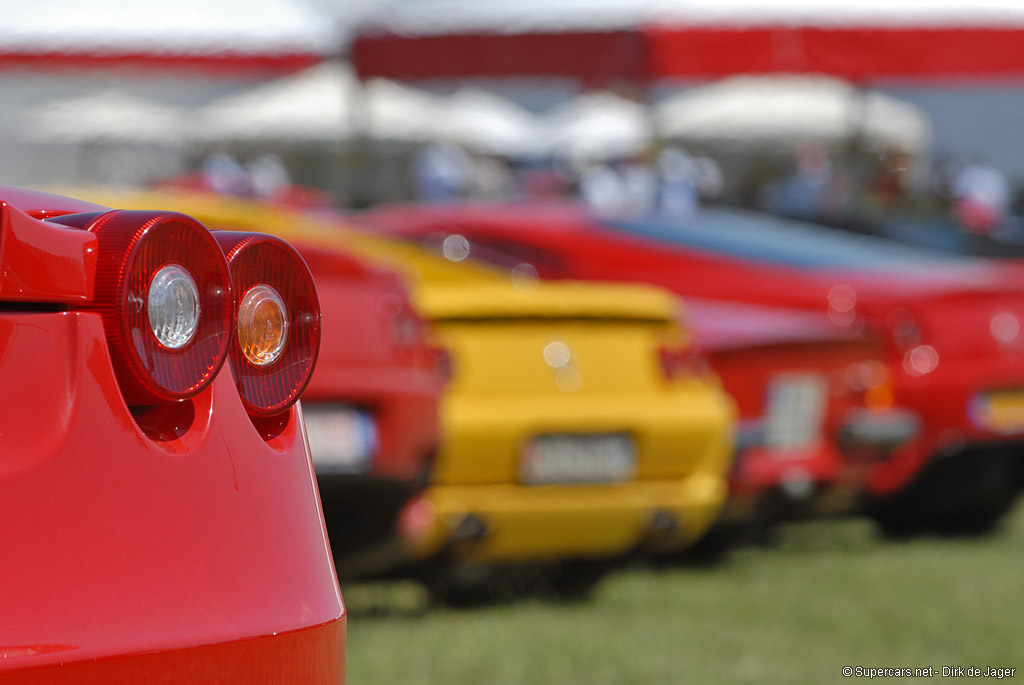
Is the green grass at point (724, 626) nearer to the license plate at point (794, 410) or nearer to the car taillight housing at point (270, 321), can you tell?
the license plate at point (794, 410)

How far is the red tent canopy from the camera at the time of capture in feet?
45.2

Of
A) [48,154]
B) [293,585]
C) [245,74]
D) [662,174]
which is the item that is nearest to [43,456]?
[293,585]

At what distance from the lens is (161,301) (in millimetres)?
1645

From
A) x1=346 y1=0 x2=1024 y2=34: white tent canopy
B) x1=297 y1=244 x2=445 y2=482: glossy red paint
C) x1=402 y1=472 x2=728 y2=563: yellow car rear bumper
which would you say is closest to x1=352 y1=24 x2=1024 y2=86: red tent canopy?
x1=346 y1=0 x2=1024 y2=34: white tent canopy

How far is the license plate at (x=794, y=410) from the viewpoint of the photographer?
20.4 ft

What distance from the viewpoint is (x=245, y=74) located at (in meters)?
15.4

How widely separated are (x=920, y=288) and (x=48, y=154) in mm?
16550

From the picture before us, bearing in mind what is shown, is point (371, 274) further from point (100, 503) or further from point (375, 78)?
point (375, 78)

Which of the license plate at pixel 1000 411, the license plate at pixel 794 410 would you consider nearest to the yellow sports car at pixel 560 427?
the license plate at pixel 794 410

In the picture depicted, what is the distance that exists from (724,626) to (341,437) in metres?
1.53

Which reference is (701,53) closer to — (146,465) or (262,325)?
(262,325)

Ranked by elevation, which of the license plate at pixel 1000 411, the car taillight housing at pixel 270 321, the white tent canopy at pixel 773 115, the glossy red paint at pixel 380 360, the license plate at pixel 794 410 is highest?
the white tent canopy at pixel 773 115

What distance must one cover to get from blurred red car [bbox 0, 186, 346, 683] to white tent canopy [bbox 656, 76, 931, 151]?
76.1ft

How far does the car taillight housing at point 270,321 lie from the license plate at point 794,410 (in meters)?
4.50
